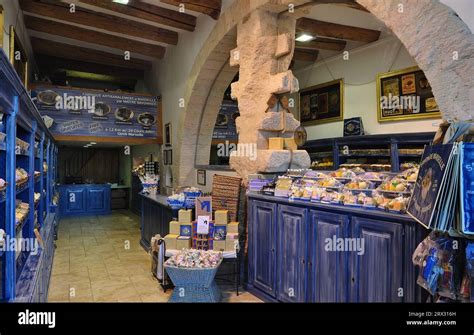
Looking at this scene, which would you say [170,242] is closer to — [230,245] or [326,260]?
[230,245]

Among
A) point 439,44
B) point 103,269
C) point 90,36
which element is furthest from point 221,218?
point 90,36

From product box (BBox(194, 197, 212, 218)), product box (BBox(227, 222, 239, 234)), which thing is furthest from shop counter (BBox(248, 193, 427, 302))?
product box (BBox(194, 197, 212, 218))

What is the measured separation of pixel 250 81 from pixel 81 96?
5130 millimetres

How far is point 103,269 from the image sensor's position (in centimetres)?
511

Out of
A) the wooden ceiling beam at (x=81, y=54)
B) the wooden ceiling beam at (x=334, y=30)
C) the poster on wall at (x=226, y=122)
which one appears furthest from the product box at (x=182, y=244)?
the wooden ceiling beam at (x=81, y=54)

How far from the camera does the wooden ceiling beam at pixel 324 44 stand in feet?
23.4

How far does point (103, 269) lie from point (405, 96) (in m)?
5.54

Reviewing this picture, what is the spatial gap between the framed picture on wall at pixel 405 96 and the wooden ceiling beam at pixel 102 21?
4408 mm

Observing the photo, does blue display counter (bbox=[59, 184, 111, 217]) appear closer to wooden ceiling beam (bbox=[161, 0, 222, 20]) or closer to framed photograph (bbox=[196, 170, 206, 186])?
framed photograph (bbox=[196, 170, 206, 186])

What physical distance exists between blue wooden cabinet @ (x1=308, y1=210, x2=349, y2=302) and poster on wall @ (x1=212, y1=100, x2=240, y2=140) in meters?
5.89
